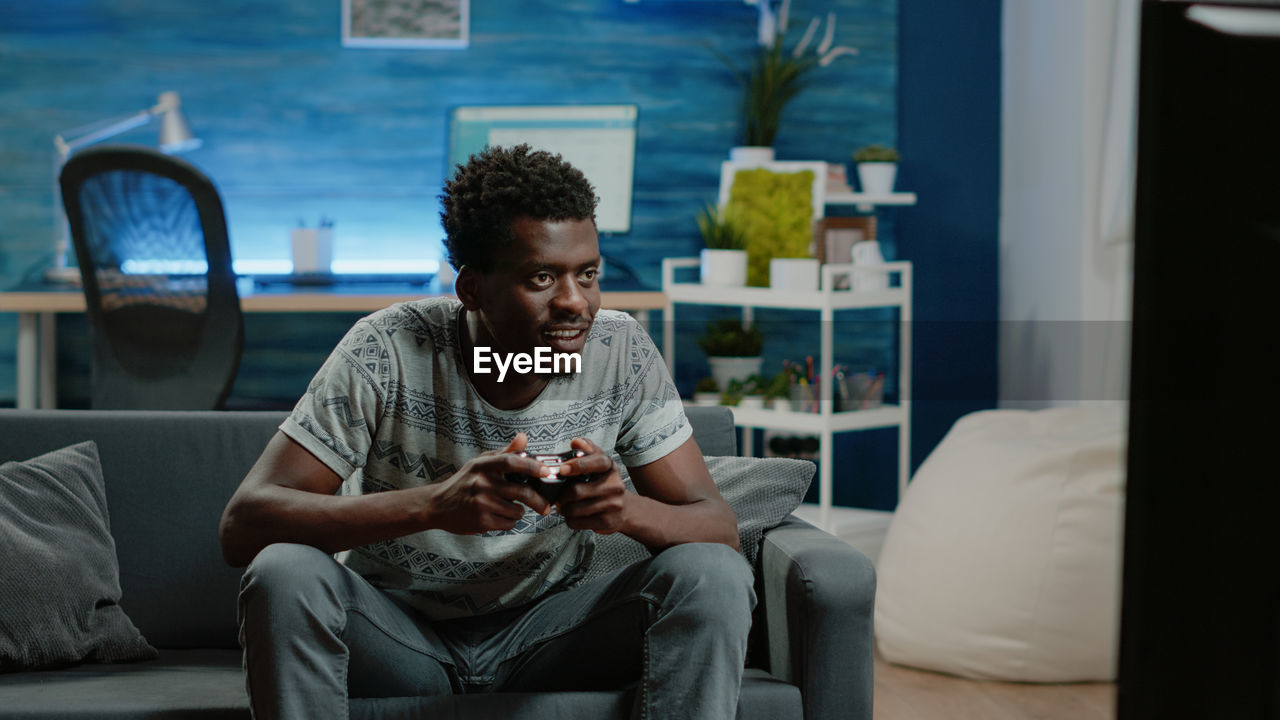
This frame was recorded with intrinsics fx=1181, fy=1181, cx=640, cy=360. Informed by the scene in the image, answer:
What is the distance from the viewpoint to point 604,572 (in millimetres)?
1693

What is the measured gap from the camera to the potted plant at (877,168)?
3.60 metres

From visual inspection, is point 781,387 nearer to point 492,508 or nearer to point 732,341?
point 732,341

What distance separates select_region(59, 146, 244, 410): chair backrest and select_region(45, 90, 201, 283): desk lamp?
0.86 meters

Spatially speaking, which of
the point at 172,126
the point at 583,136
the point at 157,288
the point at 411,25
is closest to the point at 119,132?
the point at 172,126

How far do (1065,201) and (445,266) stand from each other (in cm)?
179

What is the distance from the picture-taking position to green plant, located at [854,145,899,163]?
11.8ft

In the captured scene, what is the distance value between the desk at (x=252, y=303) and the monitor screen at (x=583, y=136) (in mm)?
537

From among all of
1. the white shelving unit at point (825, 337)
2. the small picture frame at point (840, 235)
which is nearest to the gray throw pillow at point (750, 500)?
the white shelving unit at point (825, 337)

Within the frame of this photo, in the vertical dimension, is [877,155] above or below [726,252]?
above

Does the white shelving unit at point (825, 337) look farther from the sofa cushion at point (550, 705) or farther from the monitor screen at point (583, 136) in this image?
the sofa cushion at point (550, 705)

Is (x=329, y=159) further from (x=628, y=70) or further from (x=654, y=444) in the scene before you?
(x=654, y=444)

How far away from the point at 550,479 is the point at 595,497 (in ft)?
0.23

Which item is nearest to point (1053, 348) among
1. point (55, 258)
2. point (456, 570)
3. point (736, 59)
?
point (736, 59)

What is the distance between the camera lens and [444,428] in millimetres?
1521
